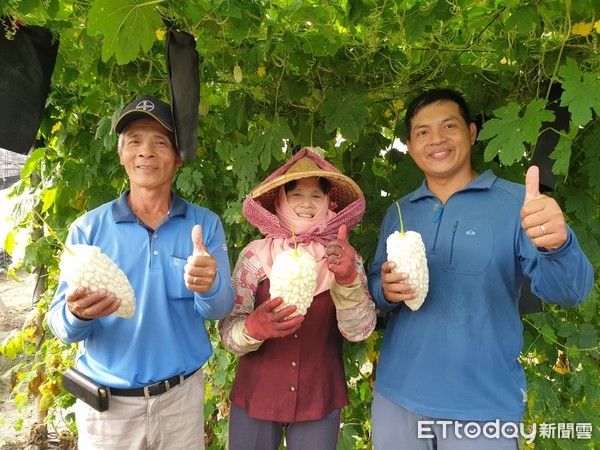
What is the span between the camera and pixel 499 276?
1696mm

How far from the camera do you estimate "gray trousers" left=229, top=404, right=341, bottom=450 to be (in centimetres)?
189

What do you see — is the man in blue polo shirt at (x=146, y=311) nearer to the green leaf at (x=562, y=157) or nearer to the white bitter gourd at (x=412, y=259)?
the white bitter gourd at (x=412, y=259)

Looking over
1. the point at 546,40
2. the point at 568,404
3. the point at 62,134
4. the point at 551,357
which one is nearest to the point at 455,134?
the point at 546,40

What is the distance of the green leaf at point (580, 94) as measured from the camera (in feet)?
4.91

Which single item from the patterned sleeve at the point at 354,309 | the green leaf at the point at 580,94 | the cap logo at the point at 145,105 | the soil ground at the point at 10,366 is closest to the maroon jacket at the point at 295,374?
the patterned sleeve at the point at 354,309

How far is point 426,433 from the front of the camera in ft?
5.67

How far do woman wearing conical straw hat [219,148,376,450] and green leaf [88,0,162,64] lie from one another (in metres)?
0.68

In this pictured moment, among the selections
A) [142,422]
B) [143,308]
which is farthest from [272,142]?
[142,422]

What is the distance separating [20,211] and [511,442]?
9.89 ft

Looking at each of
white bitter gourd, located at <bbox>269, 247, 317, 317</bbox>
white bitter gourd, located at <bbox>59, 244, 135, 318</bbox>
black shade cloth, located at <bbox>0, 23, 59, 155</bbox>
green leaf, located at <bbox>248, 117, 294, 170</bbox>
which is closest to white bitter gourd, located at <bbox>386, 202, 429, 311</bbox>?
white bitter gourd, located at <bbox>269, 247, 317, 317</bbox>

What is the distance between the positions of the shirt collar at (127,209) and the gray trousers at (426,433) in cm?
104

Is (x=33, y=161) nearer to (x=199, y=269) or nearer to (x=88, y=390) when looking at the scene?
(x=88, y=390)

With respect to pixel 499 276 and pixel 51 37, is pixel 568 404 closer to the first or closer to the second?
pixel 499 276

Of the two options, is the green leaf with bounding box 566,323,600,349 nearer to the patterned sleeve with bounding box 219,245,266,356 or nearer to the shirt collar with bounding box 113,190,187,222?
the patterned sleeve with bounding box 219,245,266,356
